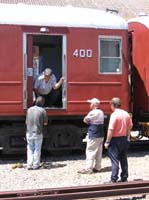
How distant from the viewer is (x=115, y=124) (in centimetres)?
962

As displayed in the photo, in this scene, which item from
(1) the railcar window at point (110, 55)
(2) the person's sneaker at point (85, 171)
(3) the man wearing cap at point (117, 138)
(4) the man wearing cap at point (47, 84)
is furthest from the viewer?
(1) the railcar window at point (110, 55)

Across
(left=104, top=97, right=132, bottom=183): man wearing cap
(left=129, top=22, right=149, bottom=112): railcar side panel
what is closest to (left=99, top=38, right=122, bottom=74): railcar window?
(left=129, top=22, right=149, bottom=112): railcar side panel

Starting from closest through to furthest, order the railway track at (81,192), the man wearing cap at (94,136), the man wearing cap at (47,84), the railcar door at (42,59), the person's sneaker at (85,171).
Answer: the railway track at (81,192)
the person's sneaker at (85,171)
the man wearing cap at (94,136)
the railcar door at (42,59)
the man wearing cap at (47,84)

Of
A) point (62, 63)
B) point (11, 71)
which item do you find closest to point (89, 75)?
point (62, 63)

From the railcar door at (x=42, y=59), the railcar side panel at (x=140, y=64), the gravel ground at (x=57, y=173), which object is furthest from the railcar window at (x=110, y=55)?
the gravel ground at (x=57, y=173)

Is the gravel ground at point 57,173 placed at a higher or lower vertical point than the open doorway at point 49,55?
lower

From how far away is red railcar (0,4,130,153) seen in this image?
40.0 ft

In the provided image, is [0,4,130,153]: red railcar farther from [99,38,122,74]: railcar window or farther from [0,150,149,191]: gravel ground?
[0,150,149,191]: gravel ground

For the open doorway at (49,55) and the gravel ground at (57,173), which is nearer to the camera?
the gravel ground at (57,173)

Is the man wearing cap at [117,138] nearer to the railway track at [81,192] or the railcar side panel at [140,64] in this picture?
the railway track at [81,192]

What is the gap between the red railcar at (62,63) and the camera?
12188 millimetres

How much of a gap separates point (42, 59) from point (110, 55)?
71.7 inches

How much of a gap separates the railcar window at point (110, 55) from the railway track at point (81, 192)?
17.0 ft

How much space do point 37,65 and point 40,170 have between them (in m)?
3.08
